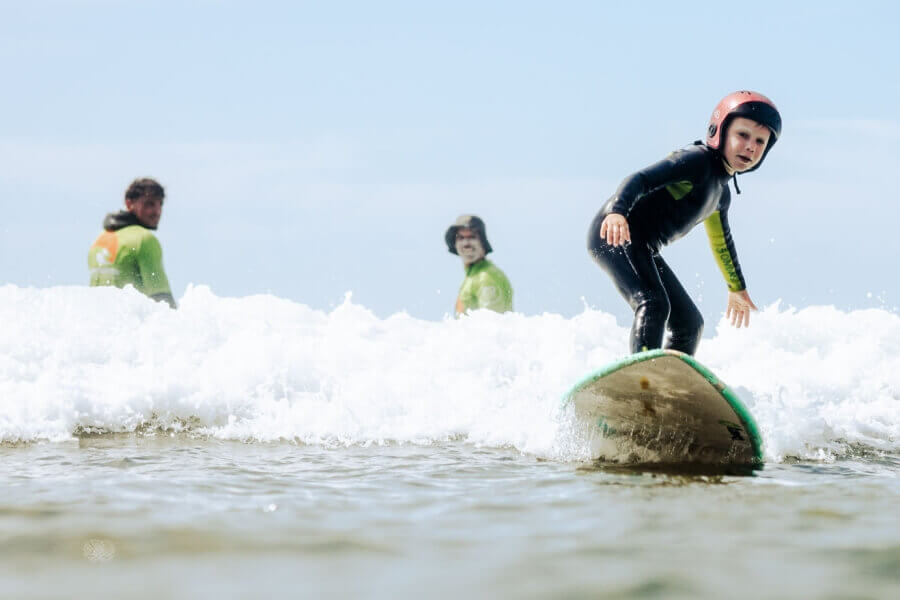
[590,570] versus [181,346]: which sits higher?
[181,346]

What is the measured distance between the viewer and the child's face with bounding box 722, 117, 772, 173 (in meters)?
5.06

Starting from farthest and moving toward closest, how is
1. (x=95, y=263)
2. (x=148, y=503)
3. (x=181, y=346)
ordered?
(x=95, y=263)
(x=181, y=346)
(x=148, y=503)

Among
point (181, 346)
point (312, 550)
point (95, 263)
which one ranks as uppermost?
point (95, 263)

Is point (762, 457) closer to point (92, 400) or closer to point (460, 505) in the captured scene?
point (460, 505)

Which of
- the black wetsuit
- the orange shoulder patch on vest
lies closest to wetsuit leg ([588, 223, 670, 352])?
the black wetsuit

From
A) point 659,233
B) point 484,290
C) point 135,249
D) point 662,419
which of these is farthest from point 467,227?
point 662,419

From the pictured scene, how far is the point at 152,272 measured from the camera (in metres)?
8.94

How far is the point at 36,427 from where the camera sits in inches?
235

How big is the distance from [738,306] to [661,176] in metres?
1.42

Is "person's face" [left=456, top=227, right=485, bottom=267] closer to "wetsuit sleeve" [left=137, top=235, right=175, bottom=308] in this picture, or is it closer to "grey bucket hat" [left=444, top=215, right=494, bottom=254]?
"grey bucket hat" [left=444, top=215, right=494, bottom=254]

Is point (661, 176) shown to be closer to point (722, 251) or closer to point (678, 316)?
point (678, 316)

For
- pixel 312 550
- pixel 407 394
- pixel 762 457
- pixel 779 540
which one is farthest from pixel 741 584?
pixel 407 394

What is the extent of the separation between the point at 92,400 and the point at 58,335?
1.31 m

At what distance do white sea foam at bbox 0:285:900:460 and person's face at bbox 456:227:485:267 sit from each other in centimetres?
96
